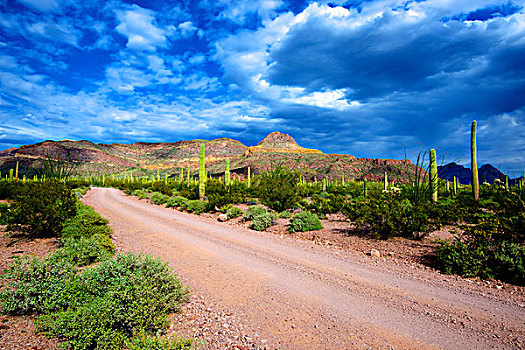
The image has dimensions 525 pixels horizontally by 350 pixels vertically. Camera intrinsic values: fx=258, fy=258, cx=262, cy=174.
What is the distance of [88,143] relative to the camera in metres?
113

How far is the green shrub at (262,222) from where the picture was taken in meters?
12.1

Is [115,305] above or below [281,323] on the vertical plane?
above

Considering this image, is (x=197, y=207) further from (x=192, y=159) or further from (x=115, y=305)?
(x=192, y=159)

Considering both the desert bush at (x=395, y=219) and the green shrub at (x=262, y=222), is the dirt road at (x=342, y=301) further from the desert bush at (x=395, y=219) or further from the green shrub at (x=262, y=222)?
the green shrub at (x=262, y=222)

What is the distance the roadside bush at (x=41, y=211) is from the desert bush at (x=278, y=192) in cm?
1018

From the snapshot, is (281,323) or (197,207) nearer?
(281,323)

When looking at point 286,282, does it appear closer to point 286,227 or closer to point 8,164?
point 286,227

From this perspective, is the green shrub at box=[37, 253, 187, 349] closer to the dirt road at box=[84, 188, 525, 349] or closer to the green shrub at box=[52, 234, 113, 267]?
the dirt road at box=[84, 188, 525, 349]

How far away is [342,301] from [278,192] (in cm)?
1164

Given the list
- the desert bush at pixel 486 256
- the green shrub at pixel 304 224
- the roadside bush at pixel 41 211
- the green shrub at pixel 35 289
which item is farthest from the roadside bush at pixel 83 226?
the desert bush at pixel 486 256

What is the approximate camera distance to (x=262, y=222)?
40.4 ft

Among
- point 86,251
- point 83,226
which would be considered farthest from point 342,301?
point 83,226

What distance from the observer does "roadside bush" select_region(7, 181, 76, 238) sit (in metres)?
8.47

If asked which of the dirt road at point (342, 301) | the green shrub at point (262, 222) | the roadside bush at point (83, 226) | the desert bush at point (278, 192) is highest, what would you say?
the desert bush at point (278, 192)
